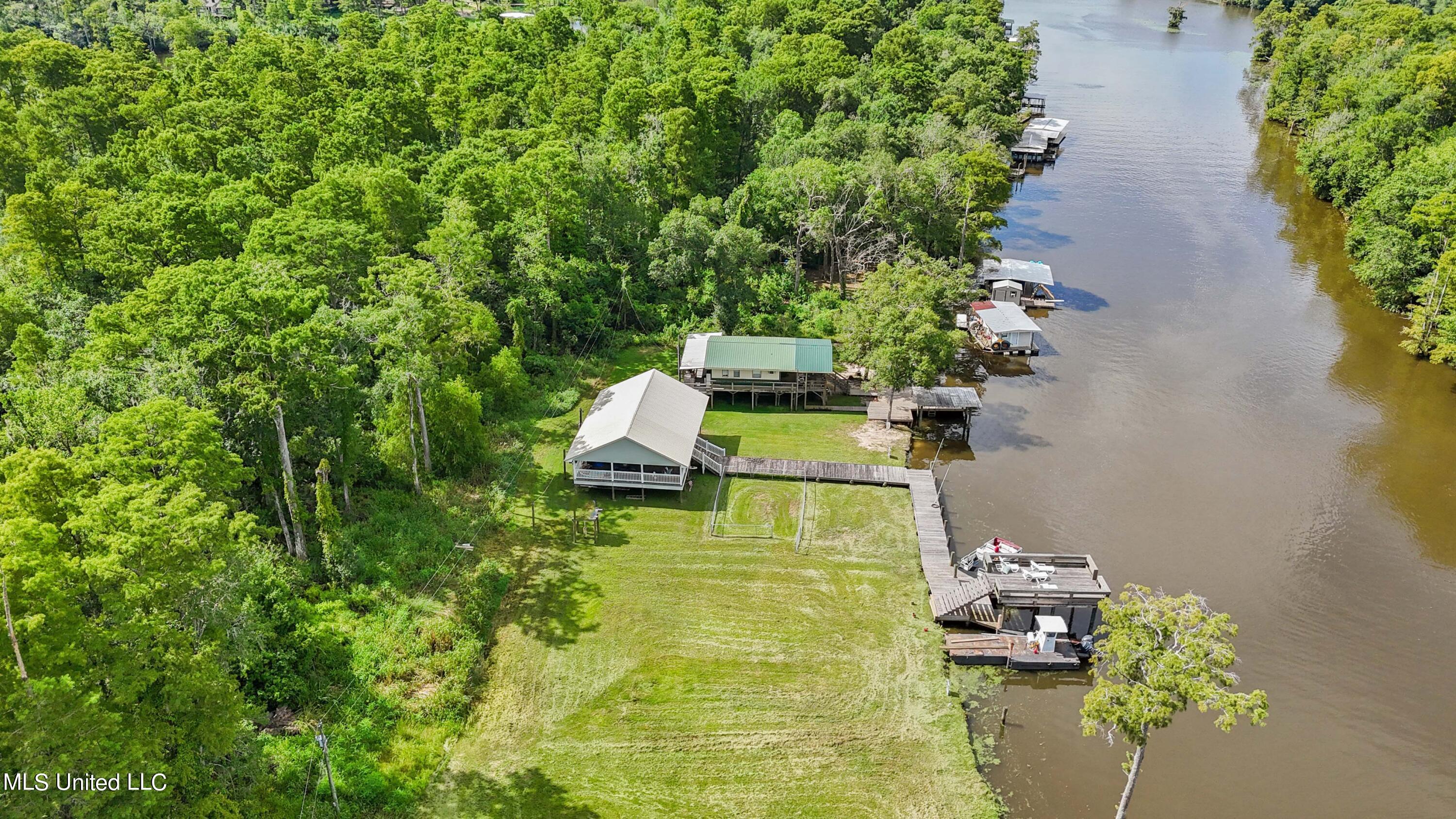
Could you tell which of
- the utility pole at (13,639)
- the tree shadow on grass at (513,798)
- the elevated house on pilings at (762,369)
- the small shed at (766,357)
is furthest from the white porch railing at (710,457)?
the utility pole at (13,639)

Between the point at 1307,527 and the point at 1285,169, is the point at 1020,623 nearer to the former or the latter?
the point at 1307,527

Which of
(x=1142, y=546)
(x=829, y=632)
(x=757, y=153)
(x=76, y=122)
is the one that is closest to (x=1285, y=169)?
(x=757, y=153)

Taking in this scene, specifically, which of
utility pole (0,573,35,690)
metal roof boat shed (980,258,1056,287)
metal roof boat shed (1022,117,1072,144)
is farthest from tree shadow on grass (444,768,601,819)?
metal roof boat shed (1022,117,1072,144)

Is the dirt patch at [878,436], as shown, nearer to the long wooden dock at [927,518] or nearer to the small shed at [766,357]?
the long wooden dock at [927,518]

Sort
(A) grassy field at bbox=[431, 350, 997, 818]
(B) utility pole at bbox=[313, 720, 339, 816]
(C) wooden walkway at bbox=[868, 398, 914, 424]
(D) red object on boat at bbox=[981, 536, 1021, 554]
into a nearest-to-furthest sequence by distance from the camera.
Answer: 1. (B) utility pole at bbox=[313, 720, 339, 816]
2. (A) grassy field at bbox=[431, 350, 997, 818]
3. (D) red object on boat at bbox=[981, 536, 1021, 554]
4. (C) wooden walkway at bbox=[868, 398, 914, 424]

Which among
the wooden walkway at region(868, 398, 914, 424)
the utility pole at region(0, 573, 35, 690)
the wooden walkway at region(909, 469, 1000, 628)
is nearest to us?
the utility pole at region(0, 573, 35, 690)

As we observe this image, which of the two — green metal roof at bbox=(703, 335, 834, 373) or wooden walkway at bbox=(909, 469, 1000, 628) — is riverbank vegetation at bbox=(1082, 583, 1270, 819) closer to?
wooden walkway at bbox=(909, 469, 1000, 628)
